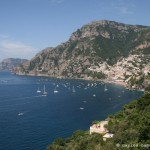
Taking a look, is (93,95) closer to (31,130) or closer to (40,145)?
(31,130)

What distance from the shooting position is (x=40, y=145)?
75.9 metres

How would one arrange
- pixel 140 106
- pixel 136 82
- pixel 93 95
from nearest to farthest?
1. pixel 140 106
2. pixel 93 95
3. pixel 136 82

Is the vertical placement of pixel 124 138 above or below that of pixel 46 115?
above

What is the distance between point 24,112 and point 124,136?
75.3m

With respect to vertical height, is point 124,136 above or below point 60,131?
above

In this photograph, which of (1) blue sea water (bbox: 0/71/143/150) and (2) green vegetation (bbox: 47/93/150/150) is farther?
(1) blue sea water (bbox: 0/71/143/150)

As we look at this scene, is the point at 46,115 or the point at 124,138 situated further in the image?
the point at 46,115

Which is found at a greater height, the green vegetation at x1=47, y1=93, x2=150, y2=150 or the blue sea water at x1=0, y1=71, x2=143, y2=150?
the green vegetation at x1=47, y1=93, x2=150, y2=150

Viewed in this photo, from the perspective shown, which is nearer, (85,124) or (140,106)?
(140,106)

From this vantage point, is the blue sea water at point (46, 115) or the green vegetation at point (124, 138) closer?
the green vegetation at point (124, 138)

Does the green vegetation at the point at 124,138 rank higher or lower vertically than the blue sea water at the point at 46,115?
higher

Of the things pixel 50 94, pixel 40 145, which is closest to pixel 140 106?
pixel 40 145

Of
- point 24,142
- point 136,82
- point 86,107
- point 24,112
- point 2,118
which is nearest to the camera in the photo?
point 24,142

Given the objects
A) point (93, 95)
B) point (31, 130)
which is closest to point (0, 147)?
point (31, 130)
